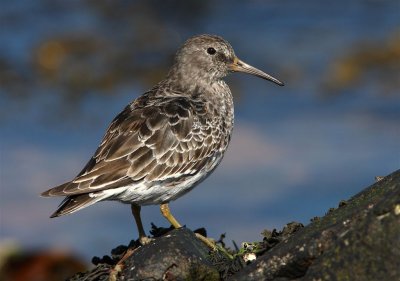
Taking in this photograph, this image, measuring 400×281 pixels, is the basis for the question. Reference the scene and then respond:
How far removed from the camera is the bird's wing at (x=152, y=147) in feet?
32.8

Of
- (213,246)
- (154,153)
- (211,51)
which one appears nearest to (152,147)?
(154,153)

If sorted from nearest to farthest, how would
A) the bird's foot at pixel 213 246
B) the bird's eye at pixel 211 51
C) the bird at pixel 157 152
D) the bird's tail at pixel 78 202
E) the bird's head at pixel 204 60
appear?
the bird's foot at pixel 213 246
the bird's tail at pixel 78 202
the bird at pixel 157 152
the bird's head at pixel 204 60
the bird's eye at pixel 211 51

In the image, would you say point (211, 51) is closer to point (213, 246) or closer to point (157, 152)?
point (157, 152)

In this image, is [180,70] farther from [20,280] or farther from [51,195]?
[20,280]

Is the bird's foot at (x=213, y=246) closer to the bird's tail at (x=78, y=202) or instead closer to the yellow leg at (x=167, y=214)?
the yellow leg at (x=167, y=214)

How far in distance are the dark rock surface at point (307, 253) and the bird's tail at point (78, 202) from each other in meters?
1.04

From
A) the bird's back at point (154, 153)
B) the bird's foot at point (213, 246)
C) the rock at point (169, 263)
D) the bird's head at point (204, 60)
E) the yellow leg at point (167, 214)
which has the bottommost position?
the rock at point (169, 263)

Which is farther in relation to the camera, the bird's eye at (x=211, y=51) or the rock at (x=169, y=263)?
the bird's eye at (x=211, y=51)

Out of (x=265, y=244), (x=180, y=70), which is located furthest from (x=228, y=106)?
(x=265, y=244)

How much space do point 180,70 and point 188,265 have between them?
4388mm

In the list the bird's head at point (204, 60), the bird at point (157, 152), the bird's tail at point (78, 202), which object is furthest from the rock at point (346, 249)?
the bird's head at point (204, 60)

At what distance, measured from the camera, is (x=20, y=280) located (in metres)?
13.1

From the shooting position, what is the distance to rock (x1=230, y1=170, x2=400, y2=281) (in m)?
6.26

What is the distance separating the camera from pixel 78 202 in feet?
32.3
